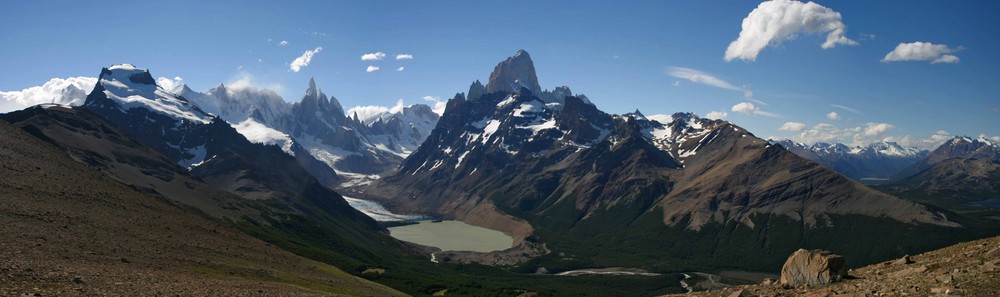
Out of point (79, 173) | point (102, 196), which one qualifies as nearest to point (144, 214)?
point (102, 196)

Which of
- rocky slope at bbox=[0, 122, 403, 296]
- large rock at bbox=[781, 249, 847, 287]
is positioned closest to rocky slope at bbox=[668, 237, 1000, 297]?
large rock at bbox=[781, 249, 847, 287]

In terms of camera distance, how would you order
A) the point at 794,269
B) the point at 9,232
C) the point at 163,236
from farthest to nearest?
the point at 163,236
the point at 9,232
the point at 794,269

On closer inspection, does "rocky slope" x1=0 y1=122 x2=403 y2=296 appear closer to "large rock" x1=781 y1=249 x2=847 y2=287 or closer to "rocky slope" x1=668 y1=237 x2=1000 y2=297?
"large rock" x1=781 y1=249 x2=847 y2=287

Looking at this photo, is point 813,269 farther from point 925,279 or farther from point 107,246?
point 107,246

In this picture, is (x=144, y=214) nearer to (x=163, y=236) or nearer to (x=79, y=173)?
(x=163, y=236)

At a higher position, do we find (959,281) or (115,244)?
(959,281)

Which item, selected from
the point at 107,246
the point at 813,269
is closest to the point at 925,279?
the point at 813,269
